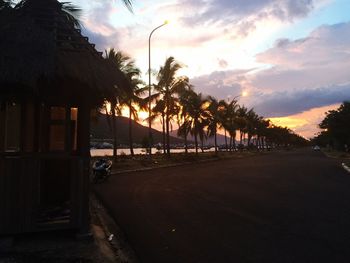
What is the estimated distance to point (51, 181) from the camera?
32.7 feet

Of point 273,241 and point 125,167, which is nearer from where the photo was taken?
point 273,241

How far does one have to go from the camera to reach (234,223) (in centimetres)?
1040

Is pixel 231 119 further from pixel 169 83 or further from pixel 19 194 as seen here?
pixel 19 194

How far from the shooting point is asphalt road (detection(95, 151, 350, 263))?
7.75 m

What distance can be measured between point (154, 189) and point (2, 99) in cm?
1031

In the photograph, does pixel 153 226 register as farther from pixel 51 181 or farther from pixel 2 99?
pixel 2 99

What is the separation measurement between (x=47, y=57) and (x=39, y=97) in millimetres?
1052

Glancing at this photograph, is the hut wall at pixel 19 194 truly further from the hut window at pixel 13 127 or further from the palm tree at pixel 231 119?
the palm tree at pixel 231 119

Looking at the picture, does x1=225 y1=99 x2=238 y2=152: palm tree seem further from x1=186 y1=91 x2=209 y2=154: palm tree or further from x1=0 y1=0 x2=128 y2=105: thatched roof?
x1=0 y1=0 x2=128 y2=105: thatched roof

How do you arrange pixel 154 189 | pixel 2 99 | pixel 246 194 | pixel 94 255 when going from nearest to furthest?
pixel 94 255 → pixel 2 99 → pixel 246 194 → pixel 154 189

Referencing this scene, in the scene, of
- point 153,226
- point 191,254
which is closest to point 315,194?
point 153,226

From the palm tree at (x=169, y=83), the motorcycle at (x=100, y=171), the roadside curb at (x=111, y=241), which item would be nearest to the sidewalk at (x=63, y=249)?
the roadside curb at (x=111, y=241)

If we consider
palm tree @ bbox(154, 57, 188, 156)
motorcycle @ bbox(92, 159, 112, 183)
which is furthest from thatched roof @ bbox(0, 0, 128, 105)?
palm tree @ bbox(154, 57, 188, 156)

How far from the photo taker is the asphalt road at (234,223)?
7754 millimetres
